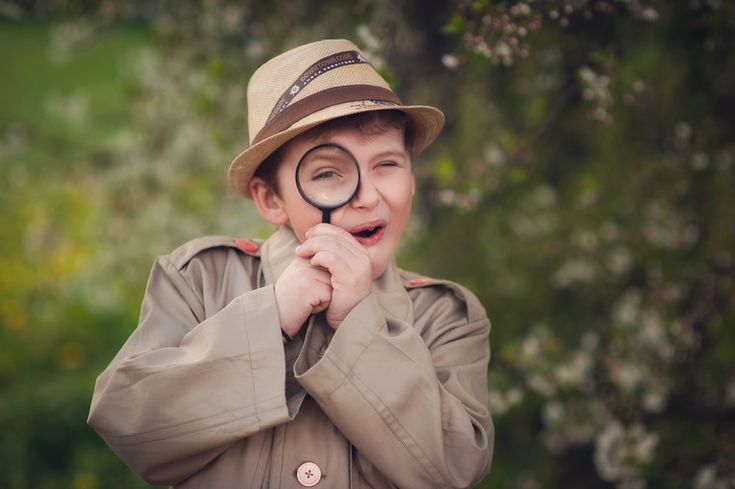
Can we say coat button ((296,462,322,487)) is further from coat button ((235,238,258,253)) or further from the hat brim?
the hat brim

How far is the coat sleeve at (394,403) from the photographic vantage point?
6.26ft

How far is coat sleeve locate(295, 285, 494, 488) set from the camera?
75.1 inches

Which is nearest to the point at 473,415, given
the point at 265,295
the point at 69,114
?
the point at 265,295

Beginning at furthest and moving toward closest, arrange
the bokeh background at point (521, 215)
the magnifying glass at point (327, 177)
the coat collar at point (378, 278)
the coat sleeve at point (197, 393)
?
1. the bokeh background at point (521, 215)
2. the coat collar at point (378, 278)
3. the magnifying glass at point (327, 177)
4. the coat sleeve at point (197, 393)

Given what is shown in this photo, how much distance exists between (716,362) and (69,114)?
15.1 feet

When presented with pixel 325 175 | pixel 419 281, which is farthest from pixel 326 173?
pixel 419 281

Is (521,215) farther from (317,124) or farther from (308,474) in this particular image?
(308,474)

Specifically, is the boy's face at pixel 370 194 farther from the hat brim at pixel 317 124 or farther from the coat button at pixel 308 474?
the coat button at pixel 308 474

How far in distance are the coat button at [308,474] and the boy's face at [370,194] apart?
547 millimetres

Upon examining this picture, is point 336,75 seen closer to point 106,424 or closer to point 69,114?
point 106,424

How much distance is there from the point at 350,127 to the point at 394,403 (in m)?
0.75

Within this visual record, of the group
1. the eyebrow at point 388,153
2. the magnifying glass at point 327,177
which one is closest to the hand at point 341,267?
the magnifying glass at point 327,177

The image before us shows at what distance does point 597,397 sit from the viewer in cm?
411

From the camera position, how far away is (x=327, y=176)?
214cm
